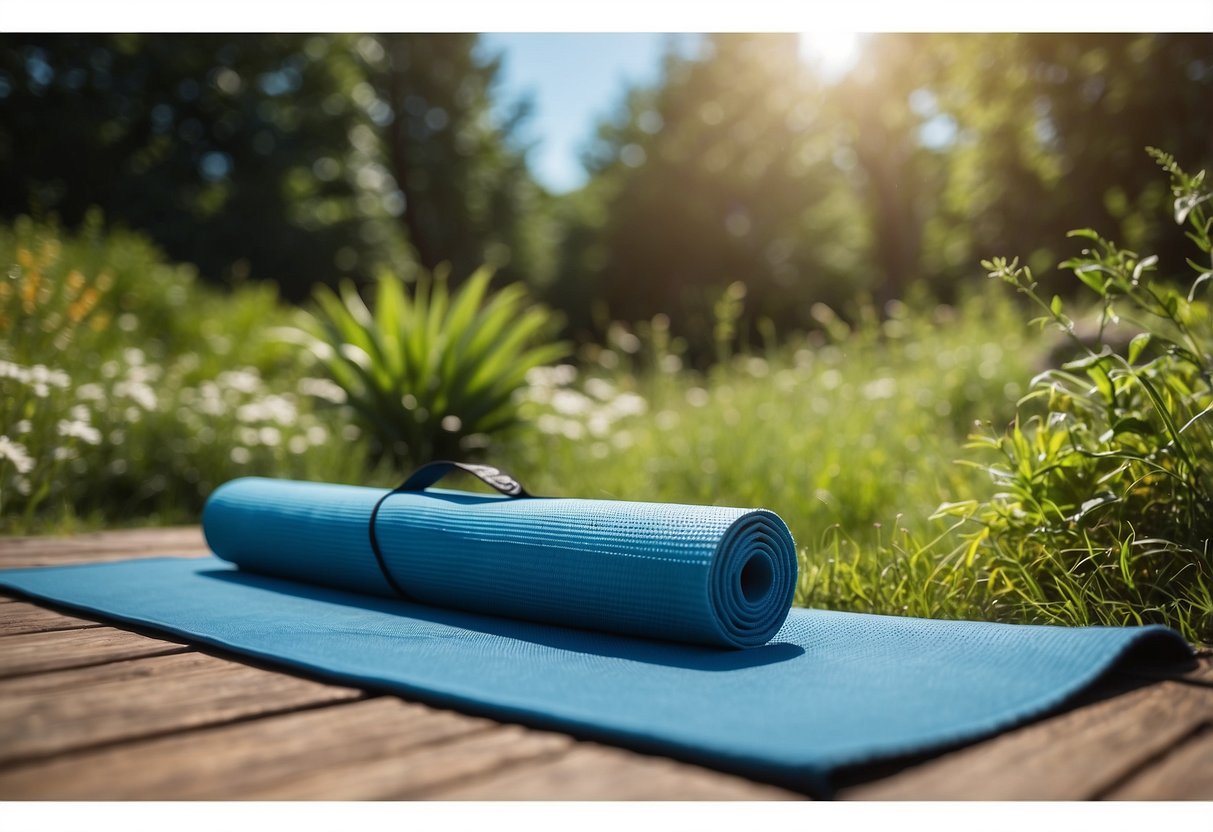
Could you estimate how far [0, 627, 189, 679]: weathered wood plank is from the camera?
1.83 meters

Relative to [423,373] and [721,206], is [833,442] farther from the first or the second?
[721,206]

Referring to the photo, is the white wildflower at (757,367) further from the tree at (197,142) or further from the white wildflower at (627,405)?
the tree at (197,142)

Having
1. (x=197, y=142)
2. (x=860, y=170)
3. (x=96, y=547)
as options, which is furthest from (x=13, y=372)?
(x=860, y=170)

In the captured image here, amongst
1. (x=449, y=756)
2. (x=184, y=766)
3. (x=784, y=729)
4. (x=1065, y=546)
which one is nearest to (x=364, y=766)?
(x=449, y=756)

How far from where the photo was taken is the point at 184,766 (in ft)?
4.18

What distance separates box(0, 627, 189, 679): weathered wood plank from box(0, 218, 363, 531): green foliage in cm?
143

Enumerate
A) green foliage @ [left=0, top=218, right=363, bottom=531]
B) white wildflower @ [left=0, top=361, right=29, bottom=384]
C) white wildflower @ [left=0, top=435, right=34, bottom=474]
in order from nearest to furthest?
white wildflower @ [left=0, top=435, right=34, bottom=474] < white wildflower @ [left=0, top=361, right=29, bottom=384] < green foliage @ [left=0, top=218, right=363, bottom=531]

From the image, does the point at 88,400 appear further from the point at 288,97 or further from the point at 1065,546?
the point at 288,97

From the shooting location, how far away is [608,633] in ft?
7.06

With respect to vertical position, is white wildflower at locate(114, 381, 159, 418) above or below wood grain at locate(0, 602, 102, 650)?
above

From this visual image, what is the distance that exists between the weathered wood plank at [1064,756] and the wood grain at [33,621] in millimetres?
1846

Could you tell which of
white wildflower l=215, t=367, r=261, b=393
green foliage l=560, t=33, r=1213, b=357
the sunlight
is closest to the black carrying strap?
white wildflower l=215, t=367, r=261, b=393

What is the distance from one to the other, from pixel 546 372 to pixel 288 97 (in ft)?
60.1

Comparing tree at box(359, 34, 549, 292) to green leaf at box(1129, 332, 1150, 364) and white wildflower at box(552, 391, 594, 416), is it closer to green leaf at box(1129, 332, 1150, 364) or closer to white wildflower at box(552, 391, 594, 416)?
white wildflower at box(552, 391, 594, 416)
